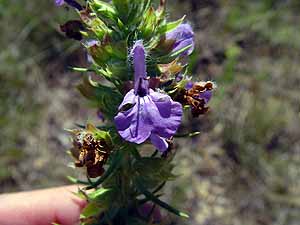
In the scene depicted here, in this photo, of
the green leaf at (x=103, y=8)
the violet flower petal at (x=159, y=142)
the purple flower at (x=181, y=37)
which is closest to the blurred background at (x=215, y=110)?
the purple flower at (x=181, y=37)

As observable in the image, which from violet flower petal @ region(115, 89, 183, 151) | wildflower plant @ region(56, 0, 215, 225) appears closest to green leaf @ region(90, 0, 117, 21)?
wildflower plant @ region(56, 0, 215, 225)

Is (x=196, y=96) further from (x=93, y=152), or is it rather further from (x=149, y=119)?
(x=93, y=152)

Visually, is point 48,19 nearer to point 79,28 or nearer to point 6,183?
point 6,183

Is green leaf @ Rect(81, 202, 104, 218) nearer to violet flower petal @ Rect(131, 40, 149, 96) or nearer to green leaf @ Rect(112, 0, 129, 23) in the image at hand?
violet flower petal @ Rect(131, 40, 149, 96)

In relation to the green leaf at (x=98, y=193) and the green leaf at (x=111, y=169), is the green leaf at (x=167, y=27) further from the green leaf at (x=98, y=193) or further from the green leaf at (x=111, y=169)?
the green leaf at (x=98, y=193)

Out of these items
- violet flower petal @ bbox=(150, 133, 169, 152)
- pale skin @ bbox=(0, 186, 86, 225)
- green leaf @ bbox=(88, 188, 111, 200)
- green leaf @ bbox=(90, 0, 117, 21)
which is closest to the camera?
violet flower petal @ bbox=(150, 133, 169, 152)
